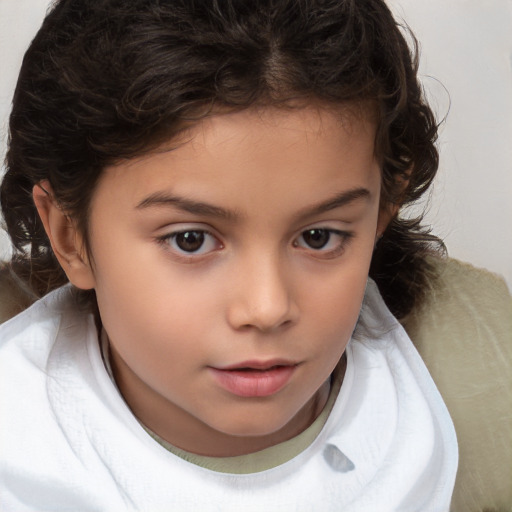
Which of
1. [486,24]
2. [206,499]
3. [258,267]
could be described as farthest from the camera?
[486,24]

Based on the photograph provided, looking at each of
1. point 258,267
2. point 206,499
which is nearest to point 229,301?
point 258,267

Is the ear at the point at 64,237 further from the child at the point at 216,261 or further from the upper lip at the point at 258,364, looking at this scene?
the upper lip at the point at 258,364

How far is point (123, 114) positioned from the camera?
0.80 metres

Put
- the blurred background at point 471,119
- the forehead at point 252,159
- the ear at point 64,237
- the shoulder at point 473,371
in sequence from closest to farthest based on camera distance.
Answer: the forehead at point 252,159 → the ear at point 64,237 → the shoulder at point 473,371 → the blurred background at point 471,119

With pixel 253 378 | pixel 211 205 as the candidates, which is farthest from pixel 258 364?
pixel 211 205

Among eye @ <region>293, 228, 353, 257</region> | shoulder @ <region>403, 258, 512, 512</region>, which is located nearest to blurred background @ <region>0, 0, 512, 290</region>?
shoulder @ <region>403, 258, 512, 512</region>

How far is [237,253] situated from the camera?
2.59ft

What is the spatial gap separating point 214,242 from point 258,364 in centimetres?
11

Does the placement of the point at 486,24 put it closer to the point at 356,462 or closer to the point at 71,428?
the point at 356,462

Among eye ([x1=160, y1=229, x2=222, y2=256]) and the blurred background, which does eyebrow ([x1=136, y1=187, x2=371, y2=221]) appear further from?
the blurred background

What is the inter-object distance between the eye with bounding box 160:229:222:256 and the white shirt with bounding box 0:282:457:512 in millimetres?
231

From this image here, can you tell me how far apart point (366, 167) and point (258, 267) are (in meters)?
0.13

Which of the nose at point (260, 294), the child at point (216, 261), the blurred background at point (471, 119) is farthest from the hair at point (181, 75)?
the blurred background at point (471, 119)

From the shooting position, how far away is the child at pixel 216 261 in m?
0.78
